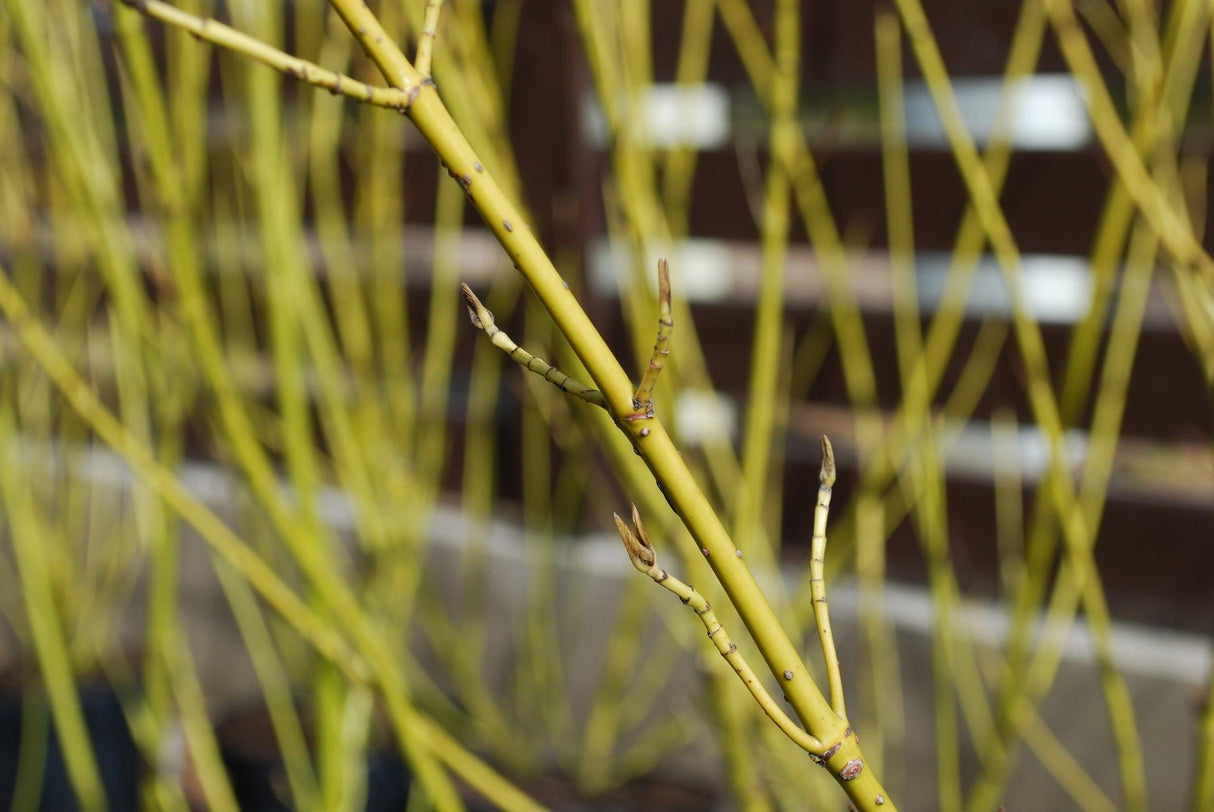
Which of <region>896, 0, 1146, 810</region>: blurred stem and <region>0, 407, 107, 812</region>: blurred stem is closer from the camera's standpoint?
<region>896, 0, 1146, 810</region>: blurred stem

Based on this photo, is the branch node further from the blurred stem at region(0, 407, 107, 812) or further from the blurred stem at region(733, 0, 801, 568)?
the blurred stem at region(0, 407, 107, 812)

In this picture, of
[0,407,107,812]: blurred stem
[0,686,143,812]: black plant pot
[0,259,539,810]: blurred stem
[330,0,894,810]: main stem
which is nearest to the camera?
[330,0,894,810]: main stem

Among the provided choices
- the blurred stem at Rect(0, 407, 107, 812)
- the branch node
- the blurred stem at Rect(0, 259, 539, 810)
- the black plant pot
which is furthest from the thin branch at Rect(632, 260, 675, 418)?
the black plant pot

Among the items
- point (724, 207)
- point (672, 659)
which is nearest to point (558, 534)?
point (672, 659)

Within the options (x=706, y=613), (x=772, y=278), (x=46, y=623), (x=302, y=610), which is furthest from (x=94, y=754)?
(x=706, y=613)

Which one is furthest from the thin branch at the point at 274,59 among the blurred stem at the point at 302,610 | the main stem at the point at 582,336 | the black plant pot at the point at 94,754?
the black plant pot at the point at 94,754

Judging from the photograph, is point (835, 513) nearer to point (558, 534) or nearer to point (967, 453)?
point (967, 453)

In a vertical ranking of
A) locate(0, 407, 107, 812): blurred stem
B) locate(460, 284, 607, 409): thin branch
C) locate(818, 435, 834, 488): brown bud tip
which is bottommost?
locate(0, 407, 107, 812): blurred stem

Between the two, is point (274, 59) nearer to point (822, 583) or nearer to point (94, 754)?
point (822, 583)
